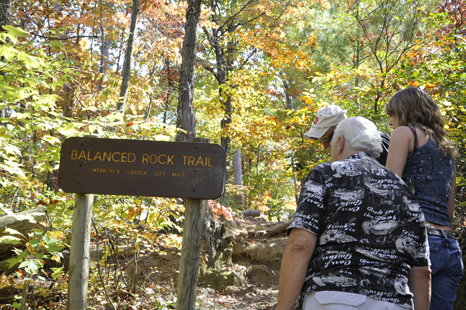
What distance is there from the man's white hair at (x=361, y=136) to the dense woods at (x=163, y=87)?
7.41ft

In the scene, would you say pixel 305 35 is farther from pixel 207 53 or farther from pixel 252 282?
pixel 252 282

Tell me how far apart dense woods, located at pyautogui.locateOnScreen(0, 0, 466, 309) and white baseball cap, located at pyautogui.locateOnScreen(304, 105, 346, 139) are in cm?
166

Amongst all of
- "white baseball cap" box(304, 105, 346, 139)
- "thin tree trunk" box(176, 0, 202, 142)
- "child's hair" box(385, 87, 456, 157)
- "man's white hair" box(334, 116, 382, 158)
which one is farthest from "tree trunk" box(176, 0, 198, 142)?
"man's white hair" box(334, 116, 382, 158)

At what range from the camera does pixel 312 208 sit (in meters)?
1.45

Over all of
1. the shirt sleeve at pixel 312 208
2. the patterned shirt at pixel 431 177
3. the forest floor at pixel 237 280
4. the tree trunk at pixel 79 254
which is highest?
the patterned shirt at pixel 431 177

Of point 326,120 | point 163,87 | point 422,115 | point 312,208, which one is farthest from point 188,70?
point 312,208

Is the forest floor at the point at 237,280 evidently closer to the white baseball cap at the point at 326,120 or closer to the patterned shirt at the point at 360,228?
the white baseball cap at the point at 326,120

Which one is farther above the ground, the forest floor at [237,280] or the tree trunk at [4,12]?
the tree trunk at [4,12]

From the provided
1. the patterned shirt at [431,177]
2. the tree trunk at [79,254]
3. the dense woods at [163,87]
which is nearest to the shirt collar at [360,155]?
the patterned shirt at [431,177]

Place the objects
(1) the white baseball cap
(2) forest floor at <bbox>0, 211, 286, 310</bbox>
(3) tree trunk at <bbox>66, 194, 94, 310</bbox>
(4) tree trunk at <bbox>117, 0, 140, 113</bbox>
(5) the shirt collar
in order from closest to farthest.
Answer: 1. (5) the shirt collar
2. (1) the white baseball cap
3. (3) tree trunk at <bbox>66, 194, 94, 310</bbox>
4. (2) forest floor at <bbox>0, 211, 286, 310</bbox>
5. (4) tree trunk at <bbox>117, 0, 140, 113</bbox>

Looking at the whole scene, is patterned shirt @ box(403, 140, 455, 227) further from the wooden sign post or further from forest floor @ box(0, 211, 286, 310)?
forest floor @ box(0, 211, 286, 310)

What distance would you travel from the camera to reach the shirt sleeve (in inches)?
56.7

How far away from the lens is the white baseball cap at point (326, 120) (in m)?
2.51

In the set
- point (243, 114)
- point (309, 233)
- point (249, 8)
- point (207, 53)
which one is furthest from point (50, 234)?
point (207, 53)
